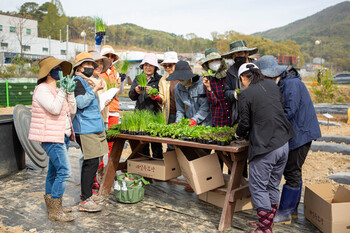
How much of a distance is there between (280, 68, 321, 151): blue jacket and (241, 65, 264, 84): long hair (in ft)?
1.36

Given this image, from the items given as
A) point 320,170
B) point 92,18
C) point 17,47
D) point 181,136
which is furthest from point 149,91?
point 17,47

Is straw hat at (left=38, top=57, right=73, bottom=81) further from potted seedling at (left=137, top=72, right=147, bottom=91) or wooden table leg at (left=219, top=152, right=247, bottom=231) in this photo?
wooden table leg at (left=219, top=152, right=247, bottom=231)

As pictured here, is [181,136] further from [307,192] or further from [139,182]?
[307,192]

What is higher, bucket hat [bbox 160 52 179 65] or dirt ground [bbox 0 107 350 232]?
bucket hat [bbox 160 52 179 65]

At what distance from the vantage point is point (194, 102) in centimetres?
434

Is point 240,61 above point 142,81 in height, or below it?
above

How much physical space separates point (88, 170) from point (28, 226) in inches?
34.1

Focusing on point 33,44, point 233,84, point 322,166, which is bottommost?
point 322,166

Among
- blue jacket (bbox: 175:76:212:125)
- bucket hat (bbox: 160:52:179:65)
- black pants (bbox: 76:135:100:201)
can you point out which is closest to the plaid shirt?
blue jacket (bbox: 175:76:212:125)

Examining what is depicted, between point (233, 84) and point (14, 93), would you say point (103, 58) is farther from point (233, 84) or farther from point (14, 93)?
point (14, 93)

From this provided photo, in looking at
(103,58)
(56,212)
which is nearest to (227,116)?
(103,58)

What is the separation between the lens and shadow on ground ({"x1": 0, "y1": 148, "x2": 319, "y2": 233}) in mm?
3389

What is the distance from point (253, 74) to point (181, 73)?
1.26m

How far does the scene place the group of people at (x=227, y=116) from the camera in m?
3.05
